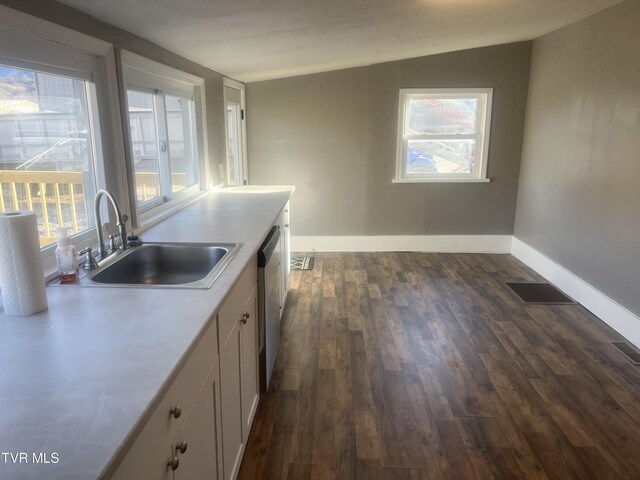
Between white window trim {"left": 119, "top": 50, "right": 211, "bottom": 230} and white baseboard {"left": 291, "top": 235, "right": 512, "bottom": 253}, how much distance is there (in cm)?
177

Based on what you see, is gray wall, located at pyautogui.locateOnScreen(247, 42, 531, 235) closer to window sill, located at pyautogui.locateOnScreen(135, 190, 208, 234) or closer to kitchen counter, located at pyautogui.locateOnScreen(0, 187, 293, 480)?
window sill, located at pyautogui.locateOnScreen(135, 190, 208, 234)

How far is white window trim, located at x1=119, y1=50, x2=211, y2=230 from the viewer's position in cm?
241

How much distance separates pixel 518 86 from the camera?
4992 mm

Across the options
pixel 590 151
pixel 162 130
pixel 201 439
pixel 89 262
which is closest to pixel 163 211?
pixel 162 130

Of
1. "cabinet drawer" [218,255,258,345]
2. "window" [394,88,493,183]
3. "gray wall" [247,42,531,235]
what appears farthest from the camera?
"window" [394,88,493,183]

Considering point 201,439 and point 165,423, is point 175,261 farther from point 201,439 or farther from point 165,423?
point 165,423

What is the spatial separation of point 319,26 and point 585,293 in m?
2.95

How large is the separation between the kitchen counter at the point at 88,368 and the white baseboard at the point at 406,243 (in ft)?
11.6

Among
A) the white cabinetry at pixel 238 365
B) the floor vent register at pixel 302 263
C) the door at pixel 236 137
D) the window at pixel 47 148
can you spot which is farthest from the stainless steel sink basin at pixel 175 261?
the floor vent register at pixel 302 263

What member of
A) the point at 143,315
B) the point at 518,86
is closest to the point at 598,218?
the point at 518,86

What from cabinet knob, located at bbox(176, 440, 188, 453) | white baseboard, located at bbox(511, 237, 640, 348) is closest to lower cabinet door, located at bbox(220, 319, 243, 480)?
cabinet knob, located at bbox(176, 440, 188, 453)

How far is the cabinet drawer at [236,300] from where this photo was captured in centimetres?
169

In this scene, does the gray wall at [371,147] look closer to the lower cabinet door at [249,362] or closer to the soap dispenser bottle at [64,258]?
the lower cabinet door at [249,362]

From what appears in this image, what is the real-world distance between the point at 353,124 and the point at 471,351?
9.65ft
